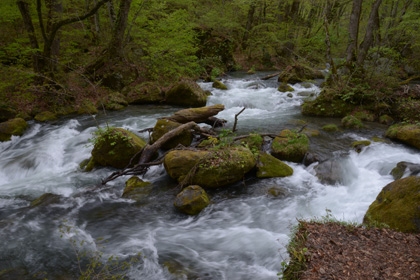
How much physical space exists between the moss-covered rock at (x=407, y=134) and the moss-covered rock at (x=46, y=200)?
10.4m

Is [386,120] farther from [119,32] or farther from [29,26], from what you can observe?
[29,26]

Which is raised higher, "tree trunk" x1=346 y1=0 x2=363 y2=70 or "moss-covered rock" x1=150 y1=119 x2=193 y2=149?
"tree trunk" x1=346 y1=0 x2=363 y2=70

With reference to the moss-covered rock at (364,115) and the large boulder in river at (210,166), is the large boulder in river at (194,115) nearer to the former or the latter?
the large boulder in river at (210,166)

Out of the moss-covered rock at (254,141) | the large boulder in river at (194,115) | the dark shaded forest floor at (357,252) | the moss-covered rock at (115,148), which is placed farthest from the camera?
the large boulder in river at (194,115)

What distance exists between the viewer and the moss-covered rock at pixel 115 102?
12648 mm

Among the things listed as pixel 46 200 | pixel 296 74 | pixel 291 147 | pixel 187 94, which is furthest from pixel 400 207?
pixel 296 74

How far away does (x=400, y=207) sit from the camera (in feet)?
12.9

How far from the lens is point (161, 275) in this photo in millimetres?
3994

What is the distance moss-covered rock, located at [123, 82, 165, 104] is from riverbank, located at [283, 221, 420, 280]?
11.3 metres

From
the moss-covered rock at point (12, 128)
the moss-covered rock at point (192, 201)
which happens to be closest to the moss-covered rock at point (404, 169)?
the moss-covered rock at point (192, 201)

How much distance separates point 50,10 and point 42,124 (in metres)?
5.31

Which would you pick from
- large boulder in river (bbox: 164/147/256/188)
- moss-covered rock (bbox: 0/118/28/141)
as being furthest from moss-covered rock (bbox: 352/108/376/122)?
moss-covered rock (bbox: 0/118/28/141)

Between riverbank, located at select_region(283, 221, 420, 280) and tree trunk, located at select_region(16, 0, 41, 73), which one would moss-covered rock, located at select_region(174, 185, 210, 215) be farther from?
tree trunk, located at select_region(16, 0, 41, 73)

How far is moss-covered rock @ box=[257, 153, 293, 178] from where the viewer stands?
6738mm
